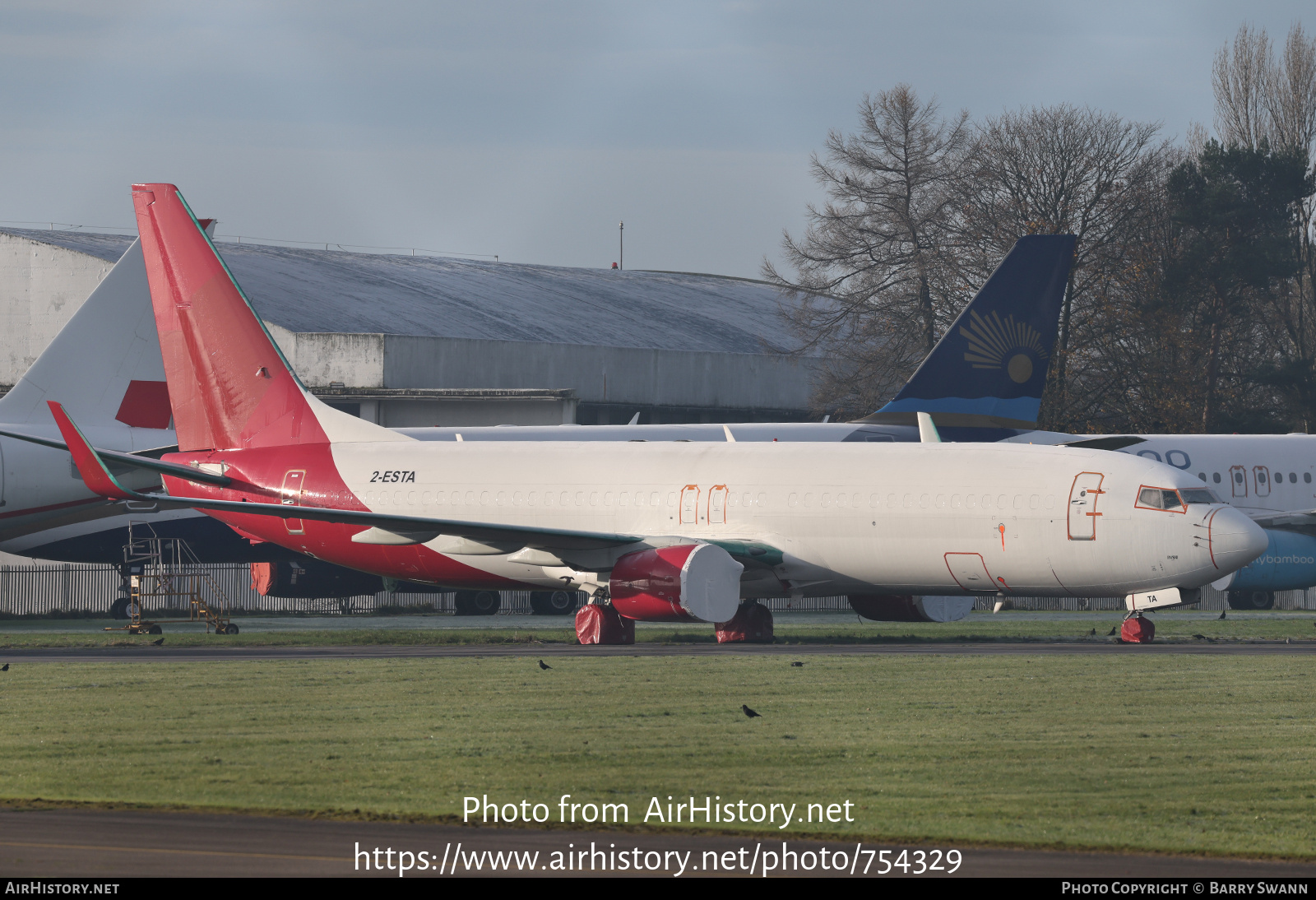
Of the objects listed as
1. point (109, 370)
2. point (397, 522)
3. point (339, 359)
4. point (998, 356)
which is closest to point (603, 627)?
point (397, 522)

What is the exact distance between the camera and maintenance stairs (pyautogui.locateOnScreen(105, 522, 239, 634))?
2041 inches

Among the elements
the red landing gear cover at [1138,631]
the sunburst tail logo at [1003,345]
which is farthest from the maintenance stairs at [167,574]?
the red landing gear cover at [1138,631]

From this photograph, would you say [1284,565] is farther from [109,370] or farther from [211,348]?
[109,370]

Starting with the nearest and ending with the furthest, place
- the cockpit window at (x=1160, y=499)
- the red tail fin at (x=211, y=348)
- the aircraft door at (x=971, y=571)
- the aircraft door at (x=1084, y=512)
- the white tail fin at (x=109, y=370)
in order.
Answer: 1. the cockpit window at (x=1160, y=499)
2. the aircraft door at (x=1084, y=512)
3. the aircraft door at (x=971, y=571)
4. the red tail fin at (x=211, y=348)
5. the white tail fin at (x=109, y=370)

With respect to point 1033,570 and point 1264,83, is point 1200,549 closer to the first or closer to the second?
point 1033,570

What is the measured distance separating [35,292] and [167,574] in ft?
68.4

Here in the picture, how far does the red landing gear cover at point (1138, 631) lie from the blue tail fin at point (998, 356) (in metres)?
9.42

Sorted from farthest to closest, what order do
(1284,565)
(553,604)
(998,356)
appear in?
(553,604) → (1284,565) → (998,356)

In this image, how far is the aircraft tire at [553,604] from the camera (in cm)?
5416

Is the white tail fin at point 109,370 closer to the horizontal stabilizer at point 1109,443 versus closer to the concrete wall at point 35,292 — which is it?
the concrete wall at point 35,292

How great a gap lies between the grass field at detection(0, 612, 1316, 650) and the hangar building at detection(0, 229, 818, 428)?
53.8 ft

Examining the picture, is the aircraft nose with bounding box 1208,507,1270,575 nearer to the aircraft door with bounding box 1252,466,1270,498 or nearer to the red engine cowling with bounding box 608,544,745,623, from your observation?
the red engine cowling with bounding box 608,544,745,623

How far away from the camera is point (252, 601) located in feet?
208
